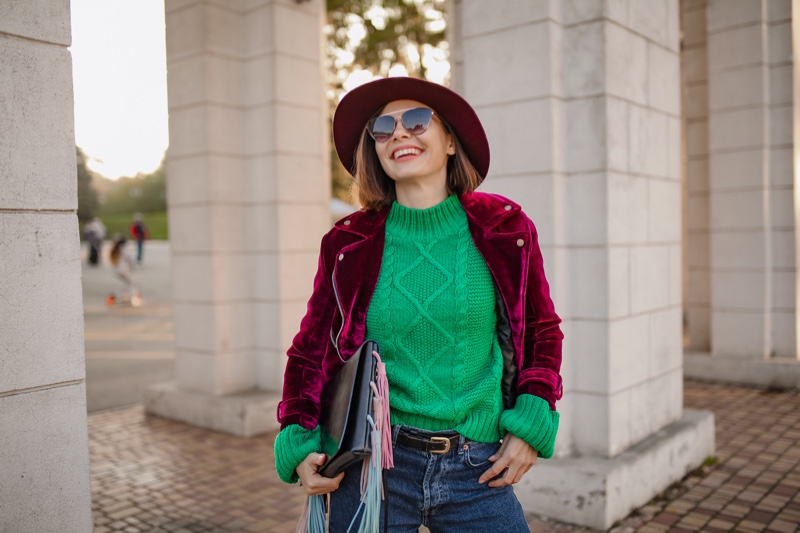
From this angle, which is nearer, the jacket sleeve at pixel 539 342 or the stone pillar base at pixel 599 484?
the jacket sleeve at pixel 539 342

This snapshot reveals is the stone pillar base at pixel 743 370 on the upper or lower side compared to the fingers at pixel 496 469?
lower

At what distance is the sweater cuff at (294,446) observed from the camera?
2.06 metres

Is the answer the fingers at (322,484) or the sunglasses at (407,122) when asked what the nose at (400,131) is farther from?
the fingers at (322,484)

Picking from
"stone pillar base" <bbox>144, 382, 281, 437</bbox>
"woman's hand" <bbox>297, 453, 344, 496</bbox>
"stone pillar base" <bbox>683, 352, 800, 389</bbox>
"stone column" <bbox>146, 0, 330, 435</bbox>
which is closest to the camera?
"woman's hand" <bbox>297, 453, 344, 496</bbox>

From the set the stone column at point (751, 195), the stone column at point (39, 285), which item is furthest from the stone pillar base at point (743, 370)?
the stone column at point (39, 285)

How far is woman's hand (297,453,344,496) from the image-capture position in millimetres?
2035

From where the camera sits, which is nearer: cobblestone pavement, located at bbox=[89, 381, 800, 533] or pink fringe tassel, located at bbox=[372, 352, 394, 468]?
pink fringe tassel, located at bbox=[372, 352, 394, 468]

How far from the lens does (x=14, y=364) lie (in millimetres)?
2188

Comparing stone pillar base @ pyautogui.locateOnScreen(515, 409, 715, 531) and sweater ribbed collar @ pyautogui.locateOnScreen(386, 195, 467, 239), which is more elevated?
sweater ribbed collar @ pyautogui.locateOnScreen(386, 195, 467, 239)

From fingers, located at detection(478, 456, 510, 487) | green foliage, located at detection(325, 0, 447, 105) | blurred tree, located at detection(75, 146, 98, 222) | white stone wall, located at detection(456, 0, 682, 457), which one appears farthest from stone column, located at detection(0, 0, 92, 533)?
blurred tree, located at detection(75, 146, 98, 222)

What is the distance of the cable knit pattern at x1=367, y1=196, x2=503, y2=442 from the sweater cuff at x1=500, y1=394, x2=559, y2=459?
0.06 meters

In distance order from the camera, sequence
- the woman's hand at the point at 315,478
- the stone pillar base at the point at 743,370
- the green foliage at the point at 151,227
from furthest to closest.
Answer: the green foliage at the point at 151,227 → the stone pillar base at the point at 743,370 → the woman's hand at the point at 315,478

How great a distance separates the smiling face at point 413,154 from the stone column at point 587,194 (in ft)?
7.31

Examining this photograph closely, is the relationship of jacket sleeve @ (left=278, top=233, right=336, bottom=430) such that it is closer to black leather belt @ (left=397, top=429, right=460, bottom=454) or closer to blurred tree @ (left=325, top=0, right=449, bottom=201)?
black leather belt @ (left=397, top=429, right=460, bottom=454)
